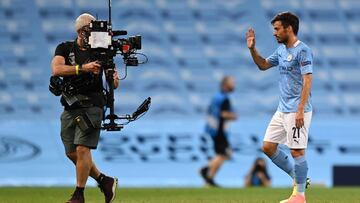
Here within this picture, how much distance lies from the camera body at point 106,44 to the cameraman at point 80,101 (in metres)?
0.11

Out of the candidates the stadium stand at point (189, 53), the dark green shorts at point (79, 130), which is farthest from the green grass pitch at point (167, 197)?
the stadium stand at point (189, 53)

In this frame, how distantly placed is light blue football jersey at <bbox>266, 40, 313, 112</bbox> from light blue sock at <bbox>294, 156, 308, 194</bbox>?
0.54 m

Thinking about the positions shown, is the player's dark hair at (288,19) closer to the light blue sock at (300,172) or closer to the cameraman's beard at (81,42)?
the light blue sock at (300,172)

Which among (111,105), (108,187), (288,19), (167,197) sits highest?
(288,19)

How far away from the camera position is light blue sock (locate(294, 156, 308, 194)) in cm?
1277

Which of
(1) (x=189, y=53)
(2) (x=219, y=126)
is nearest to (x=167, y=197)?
(2) (x=219, y=126)

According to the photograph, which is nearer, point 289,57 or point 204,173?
point 289,57

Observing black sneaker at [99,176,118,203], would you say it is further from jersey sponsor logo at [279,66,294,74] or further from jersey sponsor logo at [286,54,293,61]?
jersey sponsor logo at [286,54,293,61]

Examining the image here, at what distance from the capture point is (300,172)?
12797 millimetres

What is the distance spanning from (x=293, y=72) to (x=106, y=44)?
204 cm

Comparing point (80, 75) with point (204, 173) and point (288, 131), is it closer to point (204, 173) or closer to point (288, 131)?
point (288, 131)

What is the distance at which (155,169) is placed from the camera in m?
22.7

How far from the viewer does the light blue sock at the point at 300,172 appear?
12.8 metres

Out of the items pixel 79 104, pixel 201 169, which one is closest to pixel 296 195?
pixel 79 104
